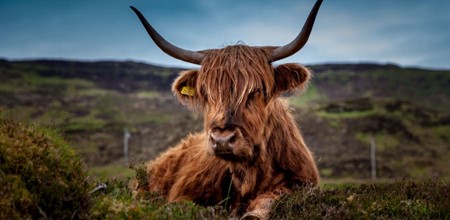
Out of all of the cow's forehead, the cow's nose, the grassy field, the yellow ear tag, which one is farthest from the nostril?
the yellow ear tag

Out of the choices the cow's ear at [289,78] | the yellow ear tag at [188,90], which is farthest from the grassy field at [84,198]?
the yellow ear tag at [188,90]

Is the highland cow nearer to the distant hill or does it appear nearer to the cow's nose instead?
the cow's nose

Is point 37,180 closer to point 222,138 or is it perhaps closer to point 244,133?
point 222,138

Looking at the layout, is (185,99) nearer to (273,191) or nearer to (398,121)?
(273,191)

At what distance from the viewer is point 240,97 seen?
5492mm

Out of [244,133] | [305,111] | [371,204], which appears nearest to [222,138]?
[244,133]

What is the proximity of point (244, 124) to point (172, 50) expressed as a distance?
141cm

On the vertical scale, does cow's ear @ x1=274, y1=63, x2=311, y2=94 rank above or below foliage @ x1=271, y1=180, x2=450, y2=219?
above

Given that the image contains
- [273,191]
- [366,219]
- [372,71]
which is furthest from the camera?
[372,71]

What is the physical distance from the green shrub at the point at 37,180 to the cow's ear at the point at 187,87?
260 centimetres

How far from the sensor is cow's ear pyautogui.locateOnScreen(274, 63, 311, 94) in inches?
238

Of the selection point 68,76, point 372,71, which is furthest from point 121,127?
point 372,71

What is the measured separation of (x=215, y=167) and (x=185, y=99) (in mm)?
991

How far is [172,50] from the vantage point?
609cm
